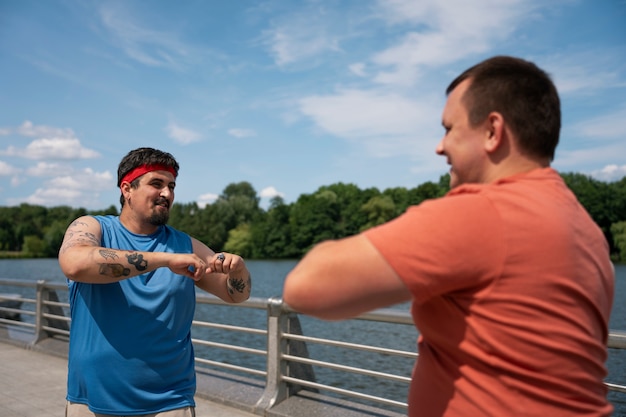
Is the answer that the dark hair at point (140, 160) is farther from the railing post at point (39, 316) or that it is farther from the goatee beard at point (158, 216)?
the railing post at point (39, 316)

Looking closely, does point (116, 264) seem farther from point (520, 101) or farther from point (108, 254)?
point (520, 101)

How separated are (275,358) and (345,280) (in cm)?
463

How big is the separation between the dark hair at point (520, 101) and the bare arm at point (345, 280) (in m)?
0.45

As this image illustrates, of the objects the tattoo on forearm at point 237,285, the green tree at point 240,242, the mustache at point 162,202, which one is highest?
the green tree at point 240,242

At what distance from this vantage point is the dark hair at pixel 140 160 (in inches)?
125

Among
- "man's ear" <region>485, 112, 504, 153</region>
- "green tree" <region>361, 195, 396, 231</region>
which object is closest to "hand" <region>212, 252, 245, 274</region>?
"man's ear" <region>485, 112, 504, 153</region>

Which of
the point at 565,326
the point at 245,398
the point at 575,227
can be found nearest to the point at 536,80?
the point at 575,227

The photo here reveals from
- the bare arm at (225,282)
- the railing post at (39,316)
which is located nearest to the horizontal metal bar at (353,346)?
the bare arm at (225,282)

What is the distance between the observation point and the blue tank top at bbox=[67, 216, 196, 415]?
9.27 feet

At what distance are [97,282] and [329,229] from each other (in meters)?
79.1

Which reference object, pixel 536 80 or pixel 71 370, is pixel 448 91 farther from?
pixel 71 370

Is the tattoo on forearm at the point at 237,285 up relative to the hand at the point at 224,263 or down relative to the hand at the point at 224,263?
down

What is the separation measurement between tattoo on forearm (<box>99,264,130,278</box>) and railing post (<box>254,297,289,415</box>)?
3.05m

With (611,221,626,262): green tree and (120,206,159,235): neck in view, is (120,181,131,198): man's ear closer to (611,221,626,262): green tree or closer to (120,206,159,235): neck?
(120,206,159,235): neck
